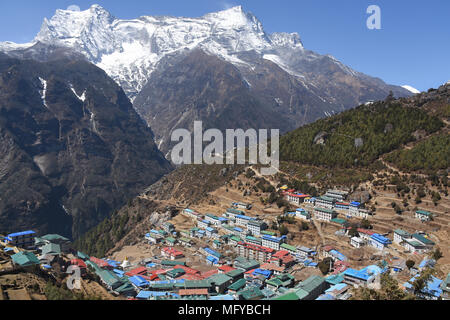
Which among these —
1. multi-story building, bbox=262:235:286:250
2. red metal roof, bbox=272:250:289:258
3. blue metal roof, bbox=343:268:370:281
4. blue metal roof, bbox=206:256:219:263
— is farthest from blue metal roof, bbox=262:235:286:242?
blue metal roof, bbox=343:268:370:281

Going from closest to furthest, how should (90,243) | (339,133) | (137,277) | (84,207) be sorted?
(137,277)
(339,133)
(90,243)
(84,207)

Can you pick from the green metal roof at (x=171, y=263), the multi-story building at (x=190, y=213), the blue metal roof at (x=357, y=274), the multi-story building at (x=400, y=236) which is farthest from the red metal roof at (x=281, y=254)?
the multi-story building at (x=190, y=213)

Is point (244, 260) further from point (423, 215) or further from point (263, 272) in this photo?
point (423, 215)

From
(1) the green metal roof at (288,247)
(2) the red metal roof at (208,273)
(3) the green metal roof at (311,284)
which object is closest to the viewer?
(3) the green metal roof at (311,284)

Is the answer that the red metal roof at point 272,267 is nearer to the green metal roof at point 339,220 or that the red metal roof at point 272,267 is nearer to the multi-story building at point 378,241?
the multi-story building at point 378,241

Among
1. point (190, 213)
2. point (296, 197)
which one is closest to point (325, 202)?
point (296, 197)
